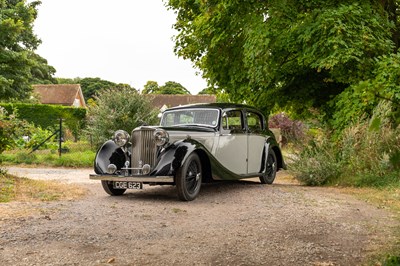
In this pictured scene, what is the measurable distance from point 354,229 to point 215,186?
4.68 metres

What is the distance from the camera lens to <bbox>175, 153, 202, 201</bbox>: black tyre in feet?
25.6

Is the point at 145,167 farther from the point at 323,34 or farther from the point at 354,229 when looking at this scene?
the point at 323,34

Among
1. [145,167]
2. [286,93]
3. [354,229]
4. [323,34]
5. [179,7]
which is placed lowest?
[354,229]

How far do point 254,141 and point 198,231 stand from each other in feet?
16.0

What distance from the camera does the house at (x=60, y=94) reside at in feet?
189

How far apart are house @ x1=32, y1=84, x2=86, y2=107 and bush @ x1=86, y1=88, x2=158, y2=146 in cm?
3922

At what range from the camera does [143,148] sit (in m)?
8.38

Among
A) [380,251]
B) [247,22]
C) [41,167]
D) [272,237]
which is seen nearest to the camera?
[380,251]

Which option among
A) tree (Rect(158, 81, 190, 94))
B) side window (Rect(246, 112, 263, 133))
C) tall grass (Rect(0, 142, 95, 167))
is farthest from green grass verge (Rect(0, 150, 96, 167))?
tree (Rect(158, 81, 190, 94))

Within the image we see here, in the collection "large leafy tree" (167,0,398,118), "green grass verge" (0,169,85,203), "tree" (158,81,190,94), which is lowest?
"green grass verge" (0,169,85,203)

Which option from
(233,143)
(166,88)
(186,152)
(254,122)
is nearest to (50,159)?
(254,122)

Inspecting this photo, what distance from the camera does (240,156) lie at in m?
9.70

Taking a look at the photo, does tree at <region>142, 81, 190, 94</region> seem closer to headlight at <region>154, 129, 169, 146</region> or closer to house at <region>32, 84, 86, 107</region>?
house at <region>32, 84, 86, 107</region>

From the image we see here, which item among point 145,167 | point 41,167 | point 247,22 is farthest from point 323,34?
point 41,167
